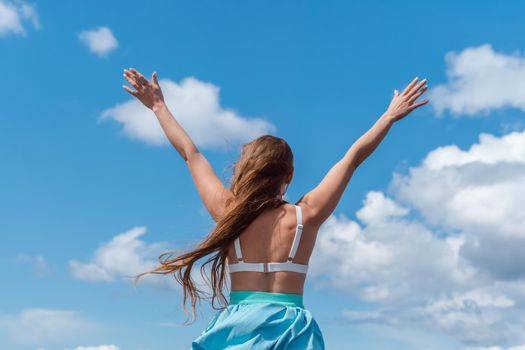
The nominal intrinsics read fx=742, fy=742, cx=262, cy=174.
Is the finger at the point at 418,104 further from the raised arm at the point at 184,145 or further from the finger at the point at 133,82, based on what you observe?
the finger at the point at 133,82

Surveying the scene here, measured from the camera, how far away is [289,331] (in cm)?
657

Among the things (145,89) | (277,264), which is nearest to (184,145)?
(145,89)

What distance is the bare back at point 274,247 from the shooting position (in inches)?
264

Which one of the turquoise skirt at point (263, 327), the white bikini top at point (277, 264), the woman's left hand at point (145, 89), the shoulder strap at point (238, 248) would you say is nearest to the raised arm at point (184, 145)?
the woman's left hand at point (145, 89)

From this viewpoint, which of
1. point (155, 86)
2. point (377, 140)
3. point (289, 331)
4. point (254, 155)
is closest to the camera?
point (289, 331)

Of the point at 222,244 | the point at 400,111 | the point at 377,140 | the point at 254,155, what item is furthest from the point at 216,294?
the point at 400,111

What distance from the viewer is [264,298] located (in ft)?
21.9

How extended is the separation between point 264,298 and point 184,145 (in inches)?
76.3

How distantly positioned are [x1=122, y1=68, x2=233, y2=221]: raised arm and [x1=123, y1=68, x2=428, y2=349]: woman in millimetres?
13

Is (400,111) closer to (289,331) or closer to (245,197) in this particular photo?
(245,197)

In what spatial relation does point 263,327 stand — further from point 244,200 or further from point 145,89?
point 145,89

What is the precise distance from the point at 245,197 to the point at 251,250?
0.49m

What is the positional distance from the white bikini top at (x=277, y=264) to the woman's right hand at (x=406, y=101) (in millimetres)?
1888

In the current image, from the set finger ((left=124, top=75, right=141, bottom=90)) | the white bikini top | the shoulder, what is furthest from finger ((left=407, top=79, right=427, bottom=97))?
finger ((left=124, top=75, right=141, bottom=90))
